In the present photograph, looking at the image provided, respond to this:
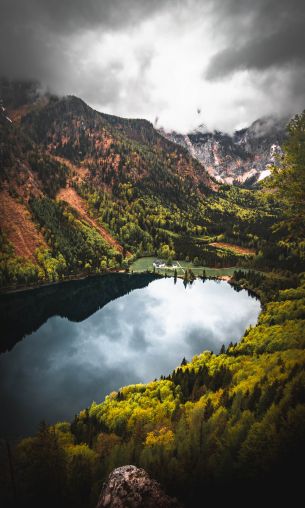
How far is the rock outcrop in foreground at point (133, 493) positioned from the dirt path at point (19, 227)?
153 meters

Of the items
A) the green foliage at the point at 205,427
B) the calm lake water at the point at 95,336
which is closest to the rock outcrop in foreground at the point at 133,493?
the green foliage at the point at 205,427

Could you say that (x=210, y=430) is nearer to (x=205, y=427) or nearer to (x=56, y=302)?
(x=205, y=427)

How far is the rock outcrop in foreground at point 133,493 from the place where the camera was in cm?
2252

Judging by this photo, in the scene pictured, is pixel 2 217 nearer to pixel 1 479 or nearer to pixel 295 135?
pixel 1 479

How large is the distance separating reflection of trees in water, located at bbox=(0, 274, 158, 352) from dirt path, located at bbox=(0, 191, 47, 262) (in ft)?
91.5

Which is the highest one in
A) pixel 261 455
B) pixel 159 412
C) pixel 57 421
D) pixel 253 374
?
pixel 261 455

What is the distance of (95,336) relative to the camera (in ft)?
367

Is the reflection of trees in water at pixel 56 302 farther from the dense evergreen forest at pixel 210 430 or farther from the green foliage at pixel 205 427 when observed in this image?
the dense evergreen forest at pixel 210 430

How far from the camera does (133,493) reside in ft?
75.4

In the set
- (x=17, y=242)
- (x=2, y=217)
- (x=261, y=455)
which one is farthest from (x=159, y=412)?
(x=2, y=217)

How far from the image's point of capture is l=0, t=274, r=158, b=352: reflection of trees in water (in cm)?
11431

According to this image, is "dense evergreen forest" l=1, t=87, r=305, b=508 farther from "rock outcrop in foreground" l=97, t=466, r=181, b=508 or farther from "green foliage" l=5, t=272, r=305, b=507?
"rock outcrop in foreground" l=97, t=466, r=181, b=508

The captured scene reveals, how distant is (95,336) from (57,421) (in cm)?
4542

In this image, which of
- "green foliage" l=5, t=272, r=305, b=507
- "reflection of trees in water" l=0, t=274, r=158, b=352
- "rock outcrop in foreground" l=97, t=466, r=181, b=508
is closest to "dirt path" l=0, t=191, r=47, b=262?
"reflection of trees in water" l=0, t=274, r=158, b=352
